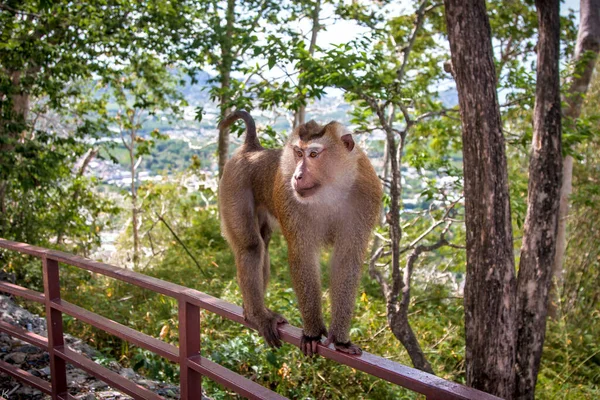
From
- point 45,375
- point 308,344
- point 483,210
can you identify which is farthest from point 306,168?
point 45,375

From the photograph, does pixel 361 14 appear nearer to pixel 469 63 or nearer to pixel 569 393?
pixel 469 63

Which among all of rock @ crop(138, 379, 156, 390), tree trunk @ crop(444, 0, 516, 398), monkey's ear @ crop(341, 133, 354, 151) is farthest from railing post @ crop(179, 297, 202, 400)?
tree trunk @ crop(444, 0, 516, 398)

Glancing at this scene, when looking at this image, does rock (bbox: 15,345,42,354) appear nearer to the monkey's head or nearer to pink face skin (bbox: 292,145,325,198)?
the monkey's head

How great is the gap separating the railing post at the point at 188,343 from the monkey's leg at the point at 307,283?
0.48 metres

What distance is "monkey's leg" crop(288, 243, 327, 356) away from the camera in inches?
99.2

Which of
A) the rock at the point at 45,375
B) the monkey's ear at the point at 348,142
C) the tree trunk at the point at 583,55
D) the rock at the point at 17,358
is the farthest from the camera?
the tree trunk at the point at 583,55

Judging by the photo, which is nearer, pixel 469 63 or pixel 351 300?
pixel 351 300

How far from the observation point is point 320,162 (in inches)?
102

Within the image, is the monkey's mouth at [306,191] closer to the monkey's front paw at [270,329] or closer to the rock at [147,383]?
the monkey's front paw at [270,329]

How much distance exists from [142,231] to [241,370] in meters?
7.89

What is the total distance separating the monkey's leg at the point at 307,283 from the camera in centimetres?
252

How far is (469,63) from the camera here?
403 cm

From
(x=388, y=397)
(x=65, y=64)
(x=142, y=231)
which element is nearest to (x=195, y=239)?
(x=142, y=231)

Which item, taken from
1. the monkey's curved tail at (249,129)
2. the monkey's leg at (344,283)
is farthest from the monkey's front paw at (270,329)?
the monkey's curved tail at (249,129)
